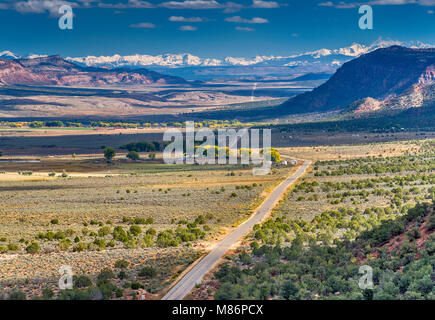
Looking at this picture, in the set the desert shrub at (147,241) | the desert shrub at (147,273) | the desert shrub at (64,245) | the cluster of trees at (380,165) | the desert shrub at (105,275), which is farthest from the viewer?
the cluster of trees at (380,165)

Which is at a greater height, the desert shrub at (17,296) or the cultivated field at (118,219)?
the desert shrub at (17,296)

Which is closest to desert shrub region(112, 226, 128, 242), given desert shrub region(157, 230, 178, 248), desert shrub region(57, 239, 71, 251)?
desert shrub region(157, 230, 178, 248)

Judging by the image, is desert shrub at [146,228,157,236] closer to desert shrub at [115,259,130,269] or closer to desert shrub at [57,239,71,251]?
desert shrub at [57,239,71,251]

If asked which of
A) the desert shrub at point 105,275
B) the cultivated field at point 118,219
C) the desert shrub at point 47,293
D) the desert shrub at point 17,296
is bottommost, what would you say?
the cultivated field at point 118,219

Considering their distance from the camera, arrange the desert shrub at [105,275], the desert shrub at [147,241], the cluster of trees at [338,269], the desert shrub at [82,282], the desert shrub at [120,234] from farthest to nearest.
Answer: the desert shrub at [120,234] < the desert shrub at [147,241] < the desert shrub at [105,275] < the desert shrub at [82,282] < the cluster of trees at [338,269]

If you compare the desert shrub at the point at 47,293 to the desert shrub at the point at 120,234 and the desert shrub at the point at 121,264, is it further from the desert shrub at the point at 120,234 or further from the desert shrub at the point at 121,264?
the desert shrub at the point at 120,234

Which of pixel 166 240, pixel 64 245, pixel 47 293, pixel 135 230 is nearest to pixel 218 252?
pixel 166 240

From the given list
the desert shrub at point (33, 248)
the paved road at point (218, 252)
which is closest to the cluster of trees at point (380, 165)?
the paved road at point (218, 252)

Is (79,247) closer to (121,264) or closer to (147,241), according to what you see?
(147,241)

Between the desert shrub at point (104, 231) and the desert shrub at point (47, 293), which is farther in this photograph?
the desert shrub at point (104, 231)
